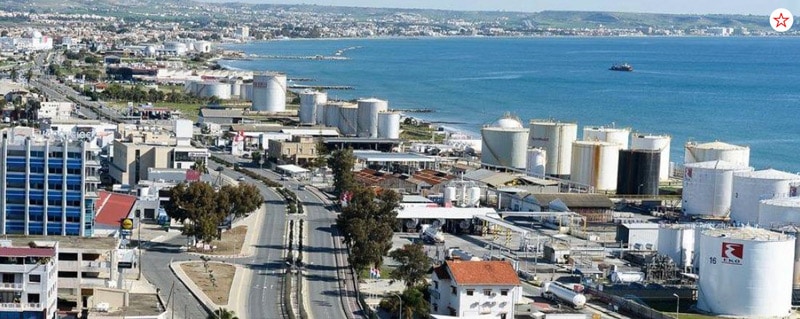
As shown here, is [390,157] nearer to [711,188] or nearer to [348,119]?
[348,119]

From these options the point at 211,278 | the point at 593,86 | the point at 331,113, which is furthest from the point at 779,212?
the point at 593,86

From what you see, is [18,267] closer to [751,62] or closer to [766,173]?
[766,173]

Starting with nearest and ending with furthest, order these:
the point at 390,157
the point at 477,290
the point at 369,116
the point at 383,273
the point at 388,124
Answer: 1. the point at 477,290
2. the point at 383,273
3. the point at 390,157
4. the point at 388,124
5. the point at 369,116

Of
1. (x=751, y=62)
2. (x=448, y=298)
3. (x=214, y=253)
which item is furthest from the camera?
(x=751, y=62)

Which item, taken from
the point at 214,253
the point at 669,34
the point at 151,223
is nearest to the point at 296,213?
the point at 151,223

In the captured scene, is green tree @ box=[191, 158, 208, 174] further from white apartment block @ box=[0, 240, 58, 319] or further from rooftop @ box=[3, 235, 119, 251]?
white apartment block @ box=[0, 240, 58, 319]

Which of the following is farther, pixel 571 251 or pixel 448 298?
pixel 571 251

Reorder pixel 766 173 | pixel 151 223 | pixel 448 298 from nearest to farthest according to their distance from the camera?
1. pixel 448 298
2. pixel 151 223
3. pixel 766 173

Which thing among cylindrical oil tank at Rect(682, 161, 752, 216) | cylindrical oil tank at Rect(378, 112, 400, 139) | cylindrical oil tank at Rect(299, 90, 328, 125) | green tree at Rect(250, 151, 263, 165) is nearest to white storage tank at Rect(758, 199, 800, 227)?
cylindrical oil tank at Rect(682, 161, 752, 216)
